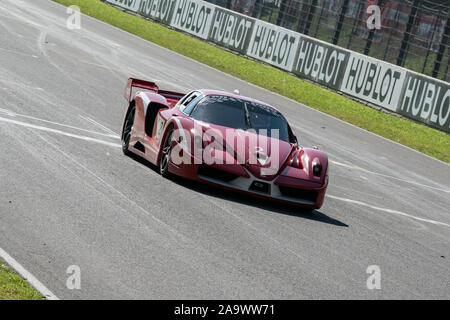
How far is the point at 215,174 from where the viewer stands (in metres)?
10.5

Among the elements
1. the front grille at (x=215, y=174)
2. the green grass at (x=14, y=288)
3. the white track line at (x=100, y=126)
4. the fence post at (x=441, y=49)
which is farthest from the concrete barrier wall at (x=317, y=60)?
the green grass at (x=14, y=288)

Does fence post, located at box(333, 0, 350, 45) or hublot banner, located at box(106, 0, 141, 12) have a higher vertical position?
fence post, located at box(333, 0, 350, 45)

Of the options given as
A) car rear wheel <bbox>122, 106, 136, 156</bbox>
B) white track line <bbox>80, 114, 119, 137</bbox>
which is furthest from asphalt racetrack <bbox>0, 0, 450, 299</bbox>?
car rear wheel <bbox>122, 106, 136, 156</bbox>

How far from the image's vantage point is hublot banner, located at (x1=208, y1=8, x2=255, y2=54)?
31750 mm

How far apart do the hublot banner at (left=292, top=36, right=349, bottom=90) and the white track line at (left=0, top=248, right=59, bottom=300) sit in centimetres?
2133

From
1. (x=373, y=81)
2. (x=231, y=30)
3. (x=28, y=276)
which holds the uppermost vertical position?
(x=231, y=30)

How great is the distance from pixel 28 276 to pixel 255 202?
4744 millimetres

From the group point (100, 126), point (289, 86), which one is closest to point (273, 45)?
point (289, 86)

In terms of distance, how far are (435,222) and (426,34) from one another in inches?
640

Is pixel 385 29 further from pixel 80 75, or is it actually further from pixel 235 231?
pixel 235 231

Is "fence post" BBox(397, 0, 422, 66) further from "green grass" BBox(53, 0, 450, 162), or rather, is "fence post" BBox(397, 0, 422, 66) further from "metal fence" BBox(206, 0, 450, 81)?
"green grass" BBox(53, 0, 450, 162)

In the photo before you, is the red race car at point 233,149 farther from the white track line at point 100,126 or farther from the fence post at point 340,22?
the fence post at point 340,22

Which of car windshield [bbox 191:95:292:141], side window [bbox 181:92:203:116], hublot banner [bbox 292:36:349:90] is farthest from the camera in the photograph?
hublot banner [bbox 292:36:349:90]

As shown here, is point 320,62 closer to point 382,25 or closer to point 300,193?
point 382,25
